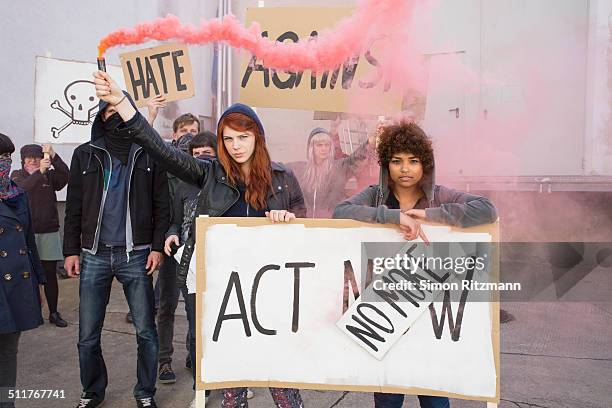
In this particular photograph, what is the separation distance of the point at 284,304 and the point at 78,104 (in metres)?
4.64

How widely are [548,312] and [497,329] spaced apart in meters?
3.58

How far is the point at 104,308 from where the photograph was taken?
3.00 m

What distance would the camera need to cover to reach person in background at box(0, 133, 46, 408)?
2.63 metres

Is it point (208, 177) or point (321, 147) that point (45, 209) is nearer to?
point (321, 147)

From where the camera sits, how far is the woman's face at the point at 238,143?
2.28 m

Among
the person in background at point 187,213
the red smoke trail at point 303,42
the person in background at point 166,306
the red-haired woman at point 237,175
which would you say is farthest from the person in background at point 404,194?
the person in background at point 166,306

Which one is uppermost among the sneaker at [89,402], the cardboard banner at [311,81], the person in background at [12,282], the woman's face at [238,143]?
the cardboard banner at [311,81]

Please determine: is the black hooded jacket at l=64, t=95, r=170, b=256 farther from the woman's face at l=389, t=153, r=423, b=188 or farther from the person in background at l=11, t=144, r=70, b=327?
the person in background at l=11, t=144, r=70, b=327

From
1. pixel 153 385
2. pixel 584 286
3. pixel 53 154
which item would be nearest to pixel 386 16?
pixel 153 385

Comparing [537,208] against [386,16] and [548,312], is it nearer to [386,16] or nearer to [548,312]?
[548,312]

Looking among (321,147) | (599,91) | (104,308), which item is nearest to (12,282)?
A: (104,308)

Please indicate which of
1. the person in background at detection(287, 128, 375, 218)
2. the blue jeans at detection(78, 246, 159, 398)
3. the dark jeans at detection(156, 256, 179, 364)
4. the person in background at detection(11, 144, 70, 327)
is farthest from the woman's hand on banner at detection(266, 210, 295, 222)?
the person in background at detection(11, 144, 70, 327)

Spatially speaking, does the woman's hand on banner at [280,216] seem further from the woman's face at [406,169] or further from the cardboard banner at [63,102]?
the cardboard banner at [63,102]

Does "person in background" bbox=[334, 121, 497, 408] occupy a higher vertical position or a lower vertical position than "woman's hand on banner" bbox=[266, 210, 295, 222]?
higher
